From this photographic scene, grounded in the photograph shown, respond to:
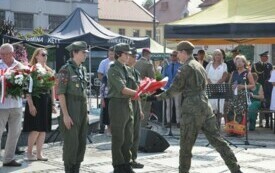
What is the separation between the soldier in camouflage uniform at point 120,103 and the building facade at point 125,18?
5926 centimetres

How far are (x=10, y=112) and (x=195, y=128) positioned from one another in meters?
2.94

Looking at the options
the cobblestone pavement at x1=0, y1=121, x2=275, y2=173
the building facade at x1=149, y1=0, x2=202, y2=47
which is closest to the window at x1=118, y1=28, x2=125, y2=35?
the building facade at x1=149, y1=0, x2=202, y2=47

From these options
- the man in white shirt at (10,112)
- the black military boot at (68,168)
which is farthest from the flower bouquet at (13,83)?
the black military boot at (68,168)

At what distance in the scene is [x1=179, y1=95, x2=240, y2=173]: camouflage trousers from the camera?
7.30 metres

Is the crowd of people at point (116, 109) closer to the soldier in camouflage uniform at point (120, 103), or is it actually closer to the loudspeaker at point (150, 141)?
the soldier in camouflage uniform at point (120, 103)

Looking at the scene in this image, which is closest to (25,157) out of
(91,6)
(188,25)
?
(188,25)

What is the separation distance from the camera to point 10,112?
838cm

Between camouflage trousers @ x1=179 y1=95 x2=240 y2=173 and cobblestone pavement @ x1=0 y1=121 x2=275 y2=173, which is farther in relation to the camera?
cobblestone pavement @ x1=0 y1=121 x2=275 y2=173

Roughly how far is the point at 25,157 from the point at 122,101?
105 inches

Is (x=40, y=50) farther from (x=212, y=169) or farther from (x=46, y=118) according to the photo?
(x=212, y=169)

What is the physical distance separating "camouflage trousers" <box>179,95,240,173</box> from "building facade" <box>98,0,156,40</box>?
5975 cm

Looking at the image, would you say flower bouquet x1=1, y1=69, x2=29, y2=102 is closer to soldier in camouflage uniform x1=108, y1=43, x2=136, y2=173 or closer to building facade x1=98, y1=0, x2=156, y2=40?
soldier in camouflage uniform x1=108, y1=43, x2=136, y2=173

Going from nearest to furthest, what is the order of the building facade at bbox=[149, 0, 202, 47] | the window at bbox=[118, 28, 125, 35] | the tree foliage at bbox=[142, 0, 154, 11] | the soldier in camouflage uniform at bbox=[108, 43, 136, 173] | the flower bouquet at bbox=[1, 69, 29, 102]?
the soldier in camouflage uniform at bbox=[108, 43, 136, 173], the flower bouquet at bbox=[1, 69, 29, 102], the window at bbox=[118, 28, 125, 35], the building facade at bbox=[149, 0, 202, 47], the tree foliage at bbox=[142, 0, 154, 11]

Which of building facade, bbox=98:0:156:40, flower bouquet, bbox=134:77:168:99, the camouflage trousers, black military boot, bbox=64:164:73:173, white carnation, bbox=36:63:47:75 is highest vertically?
building facade, bbox=98:0:156:40
